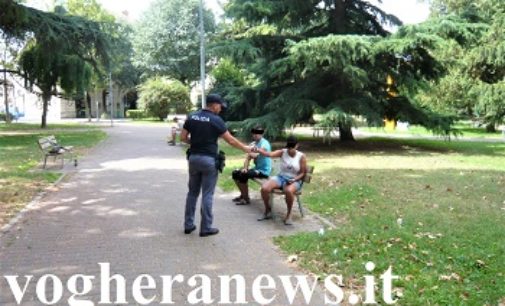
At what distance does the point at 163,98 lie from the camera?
47.1 m

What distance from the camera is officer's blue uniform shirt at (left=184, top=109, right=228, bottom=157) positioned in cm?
698

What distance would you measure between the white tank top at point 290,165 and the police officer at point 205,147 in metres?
1.23

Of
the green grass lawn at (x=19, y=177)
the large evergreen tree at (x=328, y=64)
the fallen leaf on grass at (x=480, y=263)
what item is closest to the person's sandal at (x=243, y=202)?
the green grass lawn at (x=19, y=177)

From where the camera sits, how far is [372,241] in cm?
660

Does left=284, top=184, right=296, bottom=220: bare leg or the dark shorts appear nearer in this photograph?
left=284, top=184, right=296, bottom=220: bare leg

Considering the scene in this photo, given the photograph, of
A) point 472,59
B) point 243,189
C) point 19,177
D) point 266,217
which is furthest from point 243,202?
point 472,59

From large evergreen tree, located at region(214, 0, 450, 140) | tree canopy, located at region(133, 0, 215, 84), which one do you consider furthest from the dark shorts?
tree canopy, located at region(133, 0, 215, 84)

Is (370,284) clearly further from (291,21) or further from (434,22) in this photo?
(291,21)

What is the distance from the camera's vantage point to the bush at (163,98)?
47000mm

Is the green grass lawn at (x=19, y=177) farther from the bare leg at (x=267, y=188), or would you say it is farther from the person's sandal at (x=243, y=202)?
the bare leg at (x=267, y=188)

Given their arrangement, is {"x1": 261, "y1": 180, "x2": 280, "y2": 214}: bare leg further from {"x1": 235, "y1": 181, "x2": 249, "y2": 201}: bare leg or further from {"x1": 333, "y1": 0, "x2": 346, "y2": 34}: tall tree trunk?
{"x1": 333, "y1": 0, "x2": 346, "y2": 34}: tall tree trunk

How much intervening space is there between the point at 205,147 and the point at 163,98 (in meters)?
41.0

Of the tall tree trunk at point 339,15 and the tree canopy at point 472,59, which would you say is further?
the tall tree trunk at point 339,15

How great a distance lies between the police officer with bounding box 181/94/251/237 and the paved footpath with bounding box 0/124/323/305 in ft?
1.30
